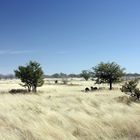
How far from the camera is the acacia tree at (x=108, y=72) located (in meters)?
61.7

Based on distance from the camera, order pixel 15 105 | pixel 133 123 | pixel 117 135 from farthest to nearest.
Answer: pixel 15 105, pixel 133 123, pixel 117 135

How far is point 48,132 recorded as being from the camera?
10531 millimetres

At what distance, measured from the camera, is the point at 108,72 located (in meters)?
61.8

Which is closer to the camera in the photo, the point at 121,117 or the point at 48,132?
the point at 48,132

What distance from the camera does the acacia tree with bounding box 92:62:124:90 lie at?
61.7 metres

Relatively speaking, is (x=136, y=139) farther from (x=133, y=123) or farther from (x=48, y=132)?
(x=48, y=132)

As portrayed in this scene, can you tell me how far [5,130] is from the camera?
10586mm

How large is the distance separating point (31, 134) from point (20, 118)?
269cm

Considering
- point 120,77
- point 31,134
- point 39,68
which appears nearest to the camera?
point 31,134

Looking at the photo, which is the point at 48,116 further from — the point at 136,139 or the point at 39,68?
the point at 39,68

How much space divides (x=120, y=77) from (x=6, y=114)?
5046 centimetres

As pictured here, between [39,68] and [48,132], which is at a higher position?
[39,68]

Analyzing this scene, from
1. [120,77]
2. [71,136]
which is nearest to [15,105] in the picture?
[71,136]

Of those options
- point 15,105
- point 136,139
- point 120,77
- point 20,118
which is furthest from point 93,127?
point 120,77
